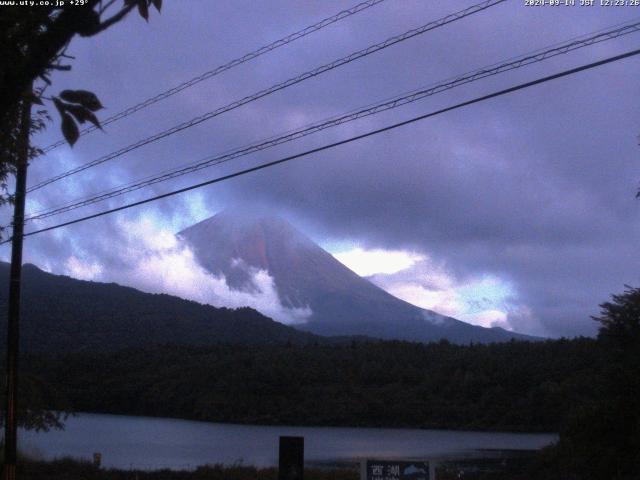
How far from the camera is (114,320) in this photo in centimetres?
8731

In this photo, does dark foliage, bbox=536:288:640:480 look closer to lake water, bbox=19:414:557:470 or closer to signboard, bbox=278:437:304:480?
signboard, bbox=278:437:304:480

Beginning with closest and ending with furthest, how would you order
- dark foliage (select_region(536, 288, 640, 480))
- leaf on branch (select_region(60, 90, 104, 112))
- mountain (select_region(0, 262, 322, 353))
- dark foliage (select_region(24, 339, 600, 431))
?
leaf on branch (select_region(60, 90, 104, 112)) → dark foliage (select_region(536, 288, 640, 480)) → dark foliage (select_region(24, 339, 600, 431)) → mountain (select_region(0, 262, 322, 353))

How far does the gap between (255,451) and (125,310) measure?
5535cm

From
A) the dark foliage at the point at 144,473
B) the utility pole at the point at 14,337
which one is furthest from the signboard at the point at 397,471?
the dark foliage at the point at 144,473

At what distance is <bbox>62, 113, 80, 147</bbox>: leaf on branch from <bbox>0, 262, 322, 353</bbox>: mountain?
46.4 metres

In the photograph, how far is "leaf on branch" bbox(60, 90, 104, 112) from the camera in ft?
16.4

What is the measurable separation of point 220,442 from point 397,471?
35.3 m

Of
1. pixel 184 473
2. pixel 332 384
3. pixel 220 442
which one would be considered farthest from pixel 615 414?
pixel 332 384

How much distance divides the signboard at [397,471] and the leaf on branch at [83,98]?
9.78 meters

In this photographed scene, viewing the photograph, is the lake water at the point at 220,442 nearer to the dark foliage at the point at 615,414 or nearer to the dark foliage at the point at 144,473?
the dark foliage at the point at 144,473

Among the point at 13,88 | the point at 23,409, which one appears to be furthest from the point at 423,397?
the point at 13,88

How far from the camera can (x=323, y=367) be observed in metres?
74.1

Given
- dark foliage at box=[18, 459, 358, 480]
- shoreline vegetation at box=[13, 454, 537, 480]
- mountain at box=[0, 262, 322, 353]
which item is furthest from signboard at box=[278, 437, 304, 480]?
mountain at box=[0, 262, 322, 353]

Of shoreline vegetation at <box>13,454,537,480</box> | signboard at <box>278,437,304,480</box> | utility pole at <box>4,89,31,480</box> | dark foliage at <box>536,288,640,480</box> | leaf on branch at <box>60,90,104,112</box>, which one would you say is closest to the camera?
leaf on branch at <box>60,90,104,112</box>
